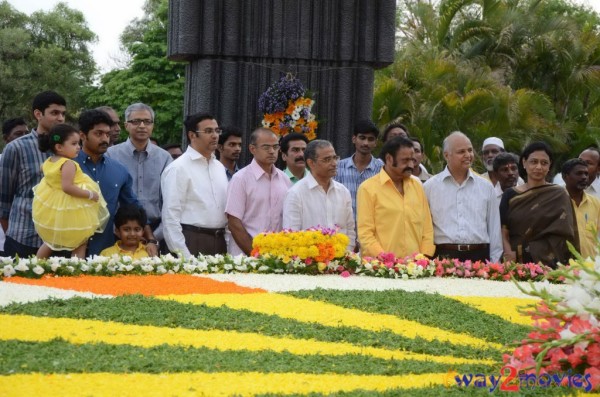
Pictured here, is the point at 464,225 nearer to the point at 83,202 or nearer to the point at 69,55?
the point at 83,202

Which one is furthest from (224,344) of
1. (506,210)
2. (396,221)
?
(506,210)

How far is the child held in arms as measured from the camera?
8758 millimetres

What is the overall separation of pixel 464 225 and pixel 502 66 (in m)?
21.6

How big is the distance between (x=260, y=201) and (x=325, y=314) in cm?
280

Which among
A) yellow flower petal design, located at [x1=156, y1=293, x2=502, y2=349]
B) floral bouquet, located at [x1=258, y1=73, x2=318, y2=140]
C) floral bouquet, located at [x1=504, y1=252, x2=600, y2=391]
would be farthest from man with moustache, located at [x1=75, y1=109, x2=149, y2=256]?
floral bouquet, located at [x1=504, y1=252, x2=600, y2=391]

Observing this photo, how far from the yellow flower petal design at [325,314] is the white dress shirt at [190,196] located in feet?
5.97

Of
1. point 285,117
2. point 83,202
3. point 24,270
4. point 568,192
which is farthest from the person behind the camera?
point 285,117

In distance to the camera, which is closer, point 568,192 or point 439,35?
point 568,192

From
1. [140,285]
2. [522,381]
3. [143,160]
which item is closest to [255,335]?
[522,381]

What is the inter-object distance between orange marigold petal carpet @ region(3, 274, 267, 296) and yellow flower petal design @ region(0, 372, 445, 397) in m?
2.52

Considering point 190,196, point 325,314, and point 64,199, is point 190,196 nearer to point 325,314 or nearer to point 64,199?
point 64,199

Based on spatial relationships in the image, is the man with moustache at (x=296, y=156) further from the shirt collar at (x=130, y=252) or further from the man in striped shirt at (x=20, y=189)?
the man in striped shirt at (x=20, y=189)

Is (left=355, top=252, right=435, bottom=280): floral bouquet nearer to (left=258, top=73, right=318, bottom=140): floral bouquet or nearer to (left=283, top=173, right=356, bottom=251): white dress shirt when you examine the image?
(left=283, top=173, right=356, bottom=251): white dress shirt

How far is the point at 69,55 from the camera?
51.8m
